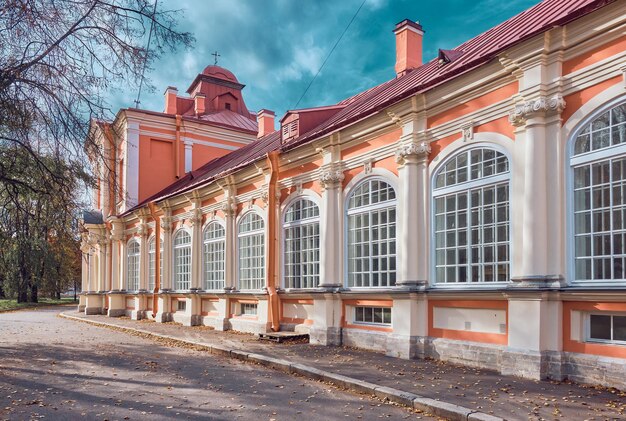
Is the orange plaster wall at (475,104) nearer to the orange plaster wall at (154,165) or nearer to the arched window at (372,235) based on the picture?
the arched window at (372,235)

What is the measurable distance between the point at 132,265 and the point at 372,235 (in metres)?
16.7

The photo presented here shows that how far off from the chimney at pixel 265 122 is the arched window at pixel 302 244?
39.9ft

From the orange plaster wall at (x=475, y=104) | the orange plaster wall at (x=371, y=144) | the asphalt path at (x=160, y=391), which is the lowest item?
the asphalt path at (x=160, y=391)

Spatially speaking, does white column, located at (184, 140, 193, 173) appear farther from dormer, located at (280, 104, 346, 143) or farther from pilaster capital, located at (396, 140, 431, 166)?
pilaster capital, located at (396, 140, 431, 166)

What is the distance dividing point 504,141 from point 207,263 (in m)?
12.3

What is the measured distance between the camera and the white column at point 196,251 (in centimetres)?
1934

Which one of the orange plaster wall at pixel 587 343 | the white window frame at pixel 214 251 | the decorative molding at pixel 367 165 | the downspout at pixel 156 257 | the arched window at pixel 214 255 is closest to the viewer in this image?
the orange plaster wall at pixel 587 343

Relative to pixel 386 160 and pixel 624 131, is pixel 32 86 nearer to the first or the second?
pixel 386 160

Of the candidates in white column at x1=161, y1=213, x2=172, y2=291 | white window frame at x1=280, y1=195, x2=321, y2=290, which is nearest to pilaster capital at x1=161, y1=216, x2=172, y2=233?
white column at x1=161, y1=213, x2=172, y2=291

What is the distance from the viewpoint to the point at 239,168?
1644 cm

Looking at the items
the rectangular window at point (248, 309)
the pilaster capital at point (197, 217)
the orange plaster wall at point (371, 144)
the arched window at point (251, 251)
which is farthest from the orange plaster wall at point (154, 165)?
the orange plaster wall at point (371, 144)

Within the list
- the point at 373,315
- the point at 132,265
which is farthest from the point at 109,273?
the point at 373,315

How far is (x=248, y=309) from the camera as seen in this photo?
16484mm

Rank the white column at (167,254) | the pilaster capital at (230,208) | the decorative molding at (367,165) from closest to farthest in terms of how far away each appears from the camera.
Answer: the decorative molding at (367,165) → the pilaster capital at (230,208) → the white column at (167,254)
